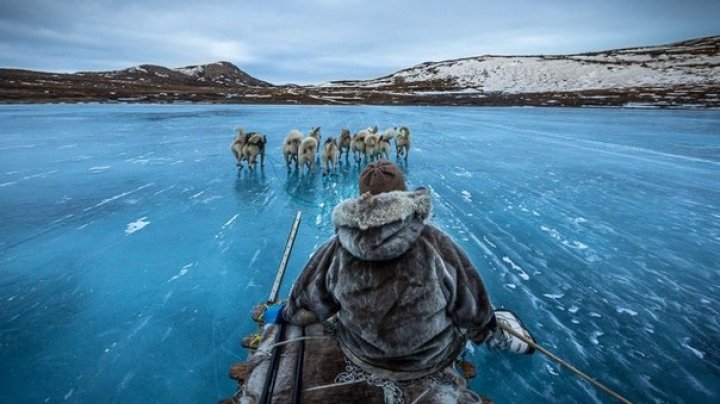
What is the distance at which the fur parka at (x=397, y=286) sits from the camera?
1.92 meters

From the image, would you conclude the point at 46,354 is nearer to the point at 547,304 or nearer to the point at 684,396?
the point at 547,304

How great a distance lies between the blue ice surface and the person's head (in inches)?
82.4

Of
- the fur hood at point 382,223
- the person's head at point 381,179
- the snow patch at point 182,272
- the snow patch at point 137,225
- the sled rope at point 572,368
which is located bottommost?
the snow patch at point 182,272

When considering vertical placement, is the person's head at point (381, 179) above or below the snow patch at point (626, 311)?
above

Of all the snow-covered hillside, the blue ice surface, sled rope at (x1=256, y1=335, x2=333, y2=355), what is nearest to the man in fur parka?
sled rope at (x1=256, y1=335, x2=333, y2=355)

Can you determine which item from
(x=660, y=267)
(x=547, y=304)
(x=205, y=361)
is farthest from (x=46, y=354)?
(x=660, y=267)

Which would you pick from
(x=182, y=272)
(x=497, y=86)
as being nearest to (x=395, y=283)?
(x=182, y=272)

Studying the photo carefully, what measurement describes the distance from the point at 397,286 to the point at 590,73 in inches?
3311

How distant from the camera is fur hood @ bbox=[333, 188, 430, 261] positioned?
1.87 meters

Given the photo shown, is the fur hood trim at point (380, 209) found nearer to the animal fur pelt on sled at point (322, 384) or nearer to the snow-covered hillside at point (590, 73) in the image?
the animal fur pelt on sled at point (322, 384)

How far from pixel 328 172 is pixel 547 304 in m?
7.24

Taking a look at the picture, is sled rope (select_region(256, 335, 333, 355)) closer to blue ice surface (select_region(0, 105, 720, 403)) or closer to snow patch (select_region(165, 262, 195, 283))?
blue ice surface (select_region(0, 105, 720, 403))

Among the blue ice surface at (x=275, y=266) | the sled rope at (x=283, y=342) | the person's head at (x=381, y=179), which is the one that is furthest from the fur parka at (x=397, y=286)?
the blue ice surface at (x=275, y=266)

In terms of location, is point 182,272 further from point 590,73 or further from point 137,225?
point 590,73
